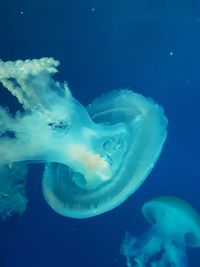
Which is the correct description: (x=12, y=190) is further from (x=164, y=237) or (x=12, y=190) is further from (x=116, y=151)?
(x=164, y=237)

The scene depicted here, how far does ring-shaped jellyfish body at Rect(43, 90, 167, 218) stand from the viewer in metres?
3.84

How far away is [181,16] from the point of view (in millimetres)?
4176

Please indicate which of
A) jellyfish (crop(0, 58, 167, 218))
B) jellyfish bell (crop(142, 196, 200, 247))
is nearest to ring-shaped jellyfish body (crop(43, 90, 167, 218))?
Result: jellyfish (crop(0, 58, 167, 218))

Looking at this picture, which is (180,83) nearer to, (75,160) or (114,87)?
(114,87)

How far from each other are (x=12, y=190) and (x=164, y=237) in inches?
62.3

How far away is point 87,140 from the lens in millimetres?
3891

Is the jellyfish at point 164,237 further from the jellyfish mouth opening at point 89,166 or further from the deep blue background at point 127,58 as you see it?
the jellyfish mouth opening at point 89,166

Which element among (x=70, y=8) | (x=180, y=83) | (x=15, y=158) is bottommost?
(x=15, y=158)

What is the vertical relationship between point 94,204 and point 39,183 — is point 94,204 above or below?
below

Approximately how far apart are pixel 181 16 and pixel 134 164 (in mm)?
1447

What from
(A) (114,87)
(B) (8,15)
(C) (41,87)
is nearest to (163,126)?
(A) (114,87)

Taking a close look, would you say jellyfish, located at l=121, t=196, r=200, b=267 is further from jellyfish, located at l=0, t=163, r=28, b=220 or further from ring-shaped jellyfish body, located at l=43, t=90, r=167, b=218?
jellyfish, located at l=0, t=163, r=28, b=220

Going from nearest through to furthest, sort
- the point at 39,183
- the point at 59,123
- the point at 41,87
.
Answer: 1. the point at 41,87
2. the point at 59,123
3. the point at 39,183

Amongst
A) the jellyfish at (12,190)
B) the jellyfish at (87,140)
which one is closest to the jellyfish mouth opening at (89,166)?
the jellyfish at (87,140)
